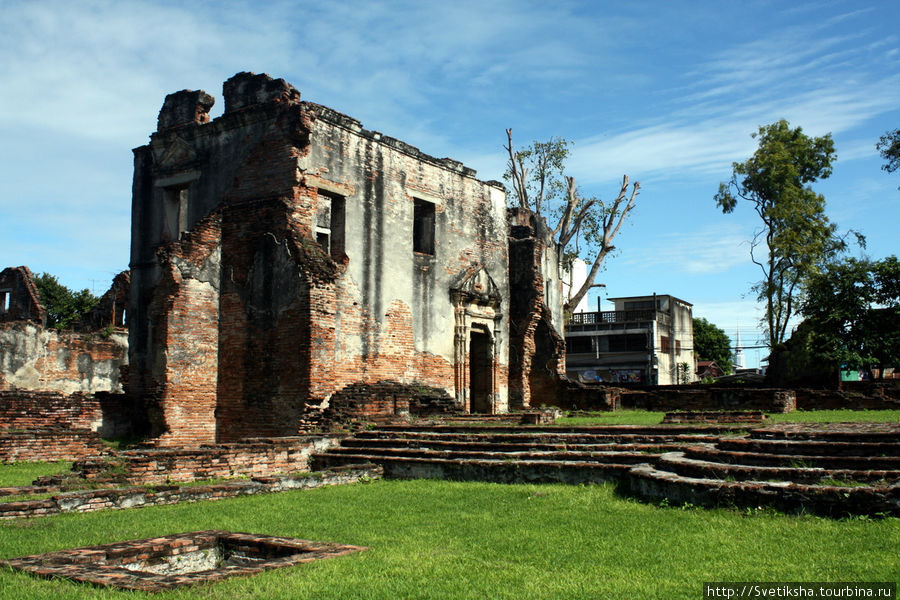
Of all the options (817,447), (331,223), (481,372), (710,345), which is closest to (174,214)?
(331,223)

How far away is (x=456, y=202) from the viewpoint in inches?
740

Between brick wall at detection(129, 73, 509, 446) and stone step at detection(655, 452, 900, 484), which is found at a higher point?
brick wall at detection(129, 73, 509, 446)

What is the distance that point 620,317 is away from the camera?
145ft

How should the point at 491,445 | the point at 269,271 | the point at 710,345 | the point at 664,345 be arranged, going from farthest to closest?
the point at 710,345 < the point at 664,345 < the point at 269,271 < the point at 491,445

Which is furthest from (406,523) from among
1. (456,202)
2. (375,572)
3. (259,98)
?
(456,202)

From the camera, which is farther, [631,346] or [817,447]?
[631,346]

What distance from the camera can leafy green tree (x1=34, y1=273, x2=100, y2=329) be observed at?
1328 inches

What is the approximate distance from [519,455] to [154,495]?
3.94 m

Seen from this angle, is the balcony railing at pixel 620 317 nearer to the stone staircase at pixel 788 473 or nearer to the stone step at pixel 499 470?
the stone step at pixel 499 470

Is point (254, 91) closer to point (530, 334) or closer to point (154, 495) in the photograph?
point (530, 334)

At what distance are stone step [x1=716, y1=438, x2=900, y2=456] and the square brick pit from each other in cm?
437

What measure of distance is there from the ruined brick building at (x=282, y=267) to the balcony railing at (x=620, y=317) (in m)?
25.8

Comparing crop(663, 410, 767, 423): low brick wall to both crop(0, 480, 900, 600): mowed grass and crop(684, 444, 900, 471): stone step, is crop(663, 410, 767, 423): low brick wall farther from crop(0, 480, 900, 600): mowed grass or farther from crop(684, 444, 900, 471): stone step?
crop(0, 480, 900, 600): mowed grass

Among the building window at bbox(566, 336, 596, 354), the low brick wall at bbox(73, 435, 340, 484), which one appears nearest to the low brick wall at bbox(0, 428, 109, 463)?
the low brick wall at bbox(73, 435, 340, 484)
